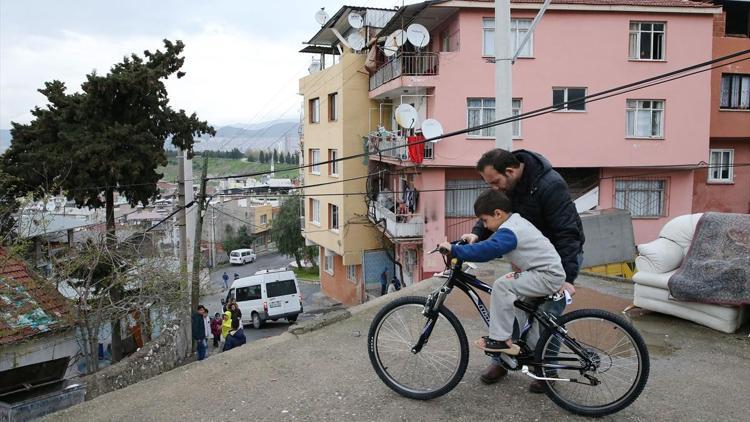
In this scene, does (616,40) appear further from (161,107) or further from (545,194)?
(545,194)

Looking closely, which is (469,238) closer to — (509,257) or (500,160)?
(509,257)

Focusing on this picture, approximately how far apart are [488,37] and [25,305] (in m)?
16.2

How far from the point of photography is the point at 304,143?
1191 inches

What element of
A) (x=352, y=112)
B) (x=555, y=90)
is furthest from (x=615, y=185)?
(x=352, y=112)

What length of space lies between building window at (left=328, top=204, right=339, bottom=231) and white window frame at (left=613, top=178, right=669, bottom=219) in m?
12.1

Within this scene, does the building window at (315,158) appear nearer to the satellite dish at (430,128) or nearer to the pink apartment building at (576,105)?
the pink apartment building at (576,105)

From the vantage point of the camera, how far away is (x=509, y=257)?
375 cm

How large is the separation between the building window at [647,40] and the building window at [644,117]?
1.62 meters

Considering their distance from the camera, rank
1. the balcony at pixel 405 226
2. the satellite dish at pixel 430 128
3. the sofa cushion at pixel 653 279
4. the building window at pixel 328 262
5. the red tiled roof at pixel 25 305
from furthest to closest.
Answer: the building window at pixel 328 262 → the balcony at pixel 405 226 → the satellite dish at pixel 430 128 → the red tiled roof at pixel 25 305 → the sofa cushion at pixel 653 279

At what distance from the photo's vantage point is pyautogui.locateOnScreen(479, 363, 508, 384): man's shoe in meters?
4.32

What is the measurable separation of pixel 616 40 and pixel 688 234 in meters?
16.4

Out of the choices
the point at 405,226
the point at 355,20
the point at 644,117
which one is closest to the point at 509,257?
the point at 405,226

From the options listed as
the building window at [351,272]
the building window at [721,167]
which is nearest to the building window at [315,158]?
the building window at [351,272]

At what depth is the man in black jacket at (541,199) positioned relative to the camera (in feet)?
12.8
